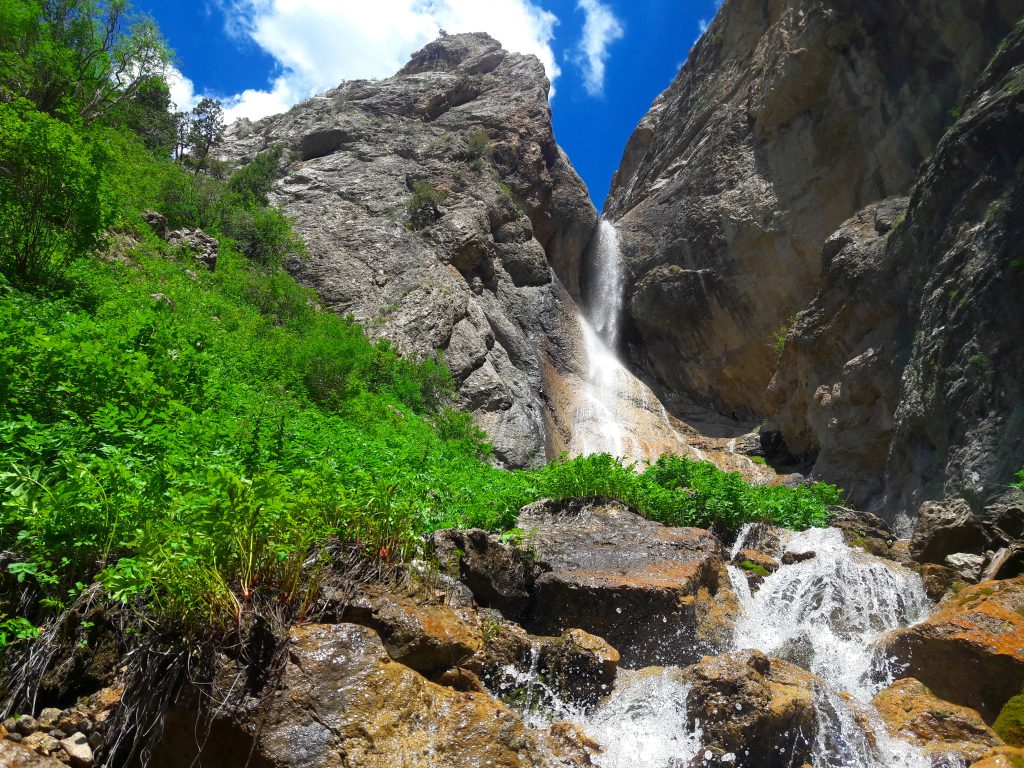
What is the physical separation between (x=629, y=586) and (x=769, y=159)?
2329 centimetres

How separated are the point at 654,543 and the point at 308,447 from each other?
4610 millimetres

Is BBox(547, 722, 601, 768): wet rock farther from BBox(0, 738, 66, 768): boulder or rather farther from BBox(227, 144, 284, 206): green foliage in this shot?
BBox(227, 144, 284, 206): green foliage

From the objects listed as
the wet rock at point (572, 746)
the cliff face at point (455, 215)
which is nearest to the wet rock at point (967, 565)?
the wet rock at point (572, 746)

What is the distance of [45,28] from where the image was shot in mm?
16750

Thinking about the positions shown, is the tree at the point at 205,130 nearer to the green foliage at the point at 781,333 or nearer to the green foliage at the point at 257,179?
the green foliage at the point at 257,179

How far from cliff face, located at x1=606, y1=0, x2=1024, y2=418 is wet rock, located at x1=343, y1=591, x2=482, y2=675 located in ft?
72.4

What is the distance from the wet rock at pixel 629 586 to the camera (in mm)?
7066

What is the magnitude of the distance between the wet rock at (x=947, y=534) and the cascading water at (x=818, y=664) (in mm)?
821

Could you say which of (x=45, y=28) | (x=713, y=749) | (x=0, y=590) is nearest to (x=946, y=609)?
(x=713, y=749)

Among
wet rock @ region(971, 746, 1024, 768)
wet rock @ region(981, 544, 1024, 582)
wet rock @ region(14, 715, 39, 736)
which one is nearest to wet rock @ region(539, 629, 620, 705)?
wet rock @ region(971, 746, 1024, 768)

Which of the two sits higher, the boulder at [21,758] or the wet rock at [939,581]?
the wet rock at [939,581]

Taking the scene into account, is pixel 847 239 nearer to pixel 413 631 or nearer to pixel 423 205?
pixel 423 205

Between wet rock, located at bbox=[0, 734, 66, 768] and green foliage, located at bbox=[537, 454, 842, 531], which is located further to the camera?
green foliage, located at bbox=[537, 454, 842, 531]

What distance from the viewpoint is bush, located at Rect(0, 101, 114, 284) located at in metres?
9.84
